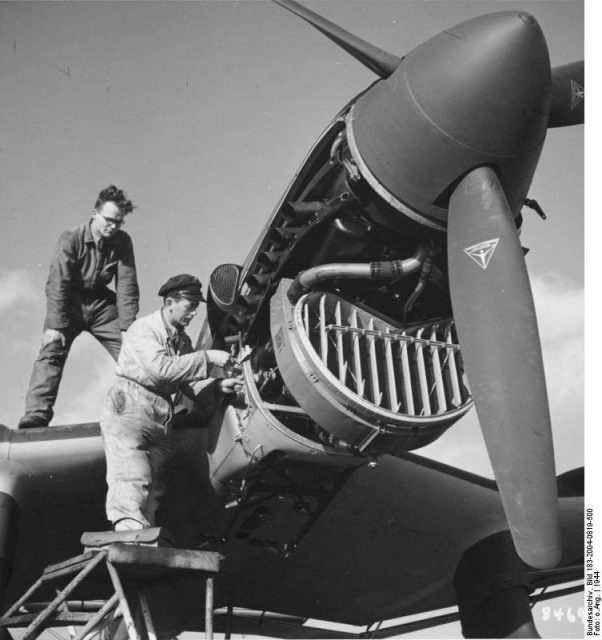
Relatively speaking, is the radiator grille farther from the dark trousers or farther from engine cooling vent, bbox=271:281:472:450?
the dark trousers

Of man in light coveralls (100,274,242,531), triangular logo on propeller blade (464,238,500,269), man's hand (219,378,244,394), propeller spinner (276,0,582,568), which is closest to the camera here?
propeller spinner (276,0,582,568)

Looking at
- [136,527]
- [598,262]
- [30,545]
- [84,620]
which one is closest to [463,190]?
[598,262]

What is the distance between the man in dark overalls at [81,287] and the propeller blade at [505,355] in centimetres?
397

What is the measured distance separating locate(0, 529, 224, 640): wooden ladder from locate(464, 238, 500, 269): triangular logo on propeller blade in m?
2.73

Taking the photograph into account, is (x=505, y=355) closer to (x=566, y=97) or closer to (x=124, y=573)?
(x=566, y=97)

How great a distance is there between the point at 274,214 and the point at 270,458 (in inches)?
78.9

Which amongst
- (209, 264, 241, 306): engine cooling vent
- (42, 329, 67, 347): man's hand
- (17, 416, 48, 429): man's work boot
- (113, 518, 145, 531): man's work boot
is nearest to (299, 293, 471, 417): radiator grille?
(209, 264, 241, 306): engine cooling vent

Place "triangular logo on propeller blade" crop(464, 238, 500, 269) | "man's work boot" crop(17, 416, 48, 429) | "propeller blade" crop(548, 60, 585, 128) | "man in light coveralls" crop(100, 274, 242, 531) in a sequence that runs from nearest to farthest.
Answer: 1. "triangular logo on propeller blade" crop(464, 238, 500, 269)
2. "man in light coveralls" crop(100, 274, 242, 531)
3. "propeller blade" crop(548, 60, 585, 128)
4. "man's work boot" crop(17, 416, 48, 429)

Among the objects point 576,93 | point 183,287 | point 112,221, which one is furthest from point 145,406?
point 576,93

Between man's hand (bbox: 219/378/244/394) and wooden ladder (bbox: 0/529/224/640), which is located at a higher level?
man's hand (bbox: 219/378/244/394)

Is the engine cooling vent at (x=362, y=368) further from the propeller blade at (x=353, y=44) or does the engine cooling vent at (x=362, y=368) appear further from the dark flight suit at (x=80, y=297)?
the dark flight suit at (x=80, y=297)

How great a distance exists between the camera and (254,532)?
8602 mm

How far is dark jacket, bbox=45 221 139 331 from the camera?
9008 millimetres

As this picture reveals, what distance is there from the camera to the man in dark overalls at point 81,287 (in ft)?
29.5
